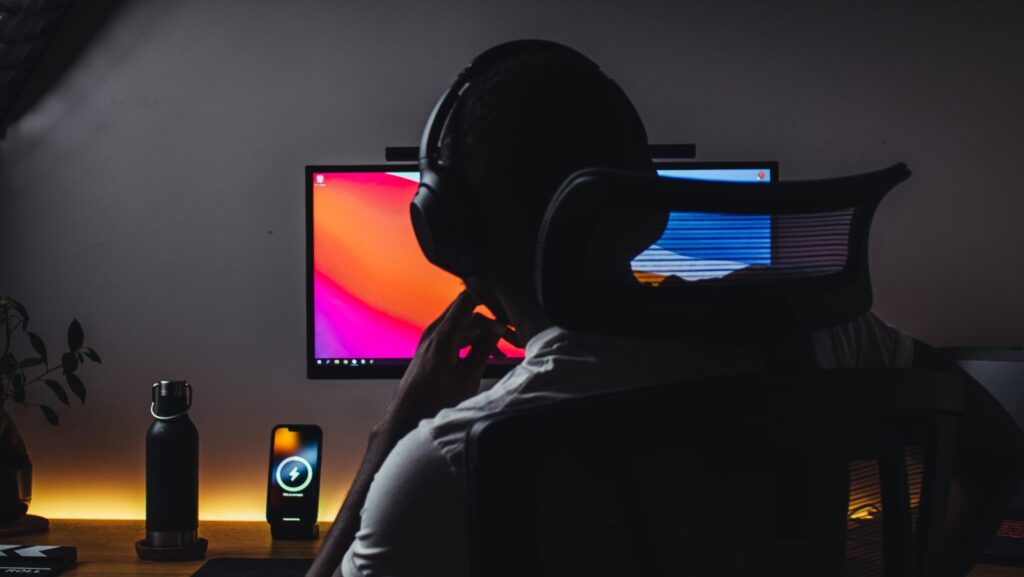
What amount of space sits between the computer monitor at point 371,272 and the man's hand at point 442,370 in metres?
0.70

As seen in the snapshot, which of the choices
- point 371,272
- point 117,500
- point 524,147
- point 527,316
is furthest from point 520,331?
point 117,500

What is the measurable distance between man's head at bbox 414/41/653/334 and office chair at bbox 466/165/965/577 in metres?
0.09

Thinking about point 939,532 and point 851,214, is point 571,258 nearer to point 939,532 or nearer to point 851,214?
point 851,214

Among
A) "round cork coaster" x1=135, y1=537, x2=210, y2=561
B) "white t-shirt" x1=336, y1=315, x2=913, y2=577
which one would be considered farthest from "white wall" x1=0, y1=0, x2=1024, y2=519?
"white t-shirt" x1=336, y1=315, x2=913, y2=577

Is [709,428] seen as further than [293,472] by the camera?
No

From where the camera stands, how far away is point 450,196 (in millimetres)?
578

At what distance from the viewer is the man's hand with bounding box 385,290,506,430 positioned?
93cm

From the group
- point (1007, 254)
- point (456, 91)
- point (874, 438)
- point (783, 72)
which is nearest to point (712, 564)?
point (874, 438)

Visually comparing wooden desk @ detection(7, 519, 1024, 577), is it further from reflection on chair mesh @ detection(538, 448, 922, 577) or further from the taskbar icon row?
reflection on chair mesh @ detection(538, 448, 922, 577)

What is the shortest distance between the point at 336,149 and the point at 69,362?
68cm

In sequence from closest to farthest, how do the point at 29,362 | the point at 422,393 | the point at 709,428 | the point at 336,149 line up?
the point at 709,428 < the point at 422,393 < the point at 29,362 < the point at 336,149

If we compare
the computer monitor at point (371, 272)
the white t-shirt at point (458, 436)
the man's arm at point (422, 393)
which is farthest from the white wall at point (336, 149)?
the white t-shirt at point (458, 436)

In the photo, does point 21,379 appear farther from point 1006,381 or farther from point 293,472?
point 1006,381

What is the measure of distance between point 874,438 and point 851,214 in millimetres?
123
